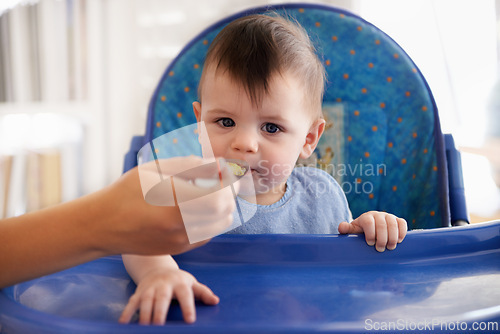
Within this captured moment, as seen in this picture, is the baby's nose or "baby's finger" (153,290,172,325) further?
the baby's nose

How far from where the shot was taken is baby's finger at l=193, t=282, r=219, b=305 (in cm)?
43

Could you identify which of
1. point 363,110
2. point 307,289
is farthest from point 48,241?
point 363,110

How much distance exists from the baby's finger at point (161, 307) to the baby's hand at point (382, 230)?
11.2 inches

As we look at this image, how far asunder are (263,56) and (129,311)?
476mm

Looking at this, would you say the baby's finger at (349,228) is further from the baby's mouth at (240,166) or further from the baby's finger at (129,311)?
the baby's finger at (129,311)

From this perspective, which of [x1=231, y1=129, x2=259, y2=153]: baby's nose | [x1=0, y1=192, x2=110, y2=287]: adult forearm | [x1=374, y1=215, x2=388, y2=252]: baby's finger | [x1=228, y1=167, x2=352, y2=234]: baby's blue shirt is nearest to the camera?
[x1=0, y1=192, x2=110, y2=287]: adult forearm

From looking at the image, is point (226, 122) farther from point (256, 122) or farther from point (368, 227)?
point (368, 227)

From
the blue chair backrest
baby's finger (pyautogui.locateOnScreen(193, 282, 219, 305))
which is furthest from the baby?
baby's finger (pyautogui.locateOnScreen(193, 282, 219, 305))

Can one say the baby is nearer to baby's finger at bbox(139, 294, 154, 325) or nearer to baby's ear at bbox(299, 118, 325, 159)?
baby's ear at bbox(299, 118, 325, 159)

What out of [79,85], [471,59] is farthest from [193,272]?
[79,85]

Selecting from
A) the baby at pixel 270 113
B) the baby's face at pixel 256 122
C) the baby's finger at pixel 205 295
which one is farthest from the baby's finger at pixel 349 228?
the baby's finger at pixel 205 295

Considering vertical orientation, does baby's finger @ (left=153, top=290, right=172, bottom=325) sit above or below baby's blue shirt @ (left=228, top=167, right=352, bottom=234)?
above

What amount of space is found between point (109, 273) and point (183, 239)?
0.22 metres

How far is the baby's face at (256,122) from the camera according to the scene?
0.71 metres
